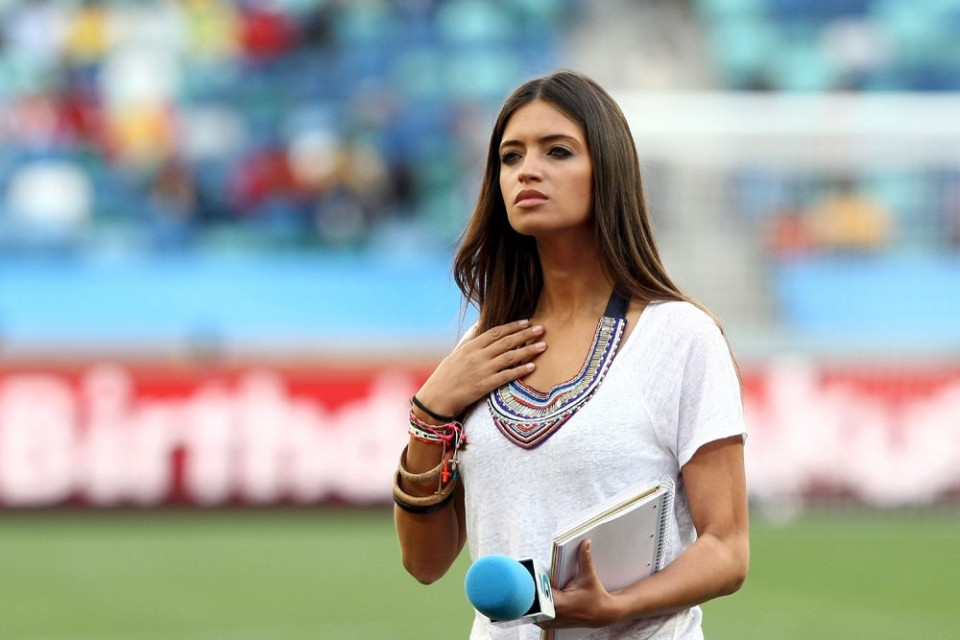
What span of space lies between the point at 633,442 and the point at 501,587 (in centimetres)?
40

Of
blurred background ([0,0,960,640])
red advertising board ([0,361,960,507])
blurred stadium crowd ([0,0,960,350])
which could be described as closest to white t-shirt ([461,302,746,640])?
blurred background ([0,0,960,640])

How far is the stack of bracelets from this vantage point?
3.01 meters

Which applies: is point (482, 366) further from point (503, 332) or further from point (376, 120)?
point (376, 120)

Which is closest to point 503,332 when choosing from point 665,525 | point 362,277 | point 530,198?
point 530,198

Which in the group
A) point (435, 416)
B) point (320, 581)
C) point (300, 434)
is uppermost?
point (435, 416)

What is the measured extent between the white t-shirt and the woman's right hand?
11cm

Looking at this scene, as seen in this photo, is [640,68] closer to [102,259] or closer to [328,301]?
[328,301]

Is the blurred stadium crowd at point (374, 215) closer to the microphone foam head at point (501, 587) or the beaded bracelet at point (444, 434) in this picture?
the beaded bracelet at point (444, 434)

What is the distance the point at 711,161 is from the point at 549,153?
460 inches

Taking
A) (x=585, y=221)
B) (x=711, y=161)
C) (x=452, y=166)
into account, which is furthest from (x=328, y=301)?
(x=585, y=221)

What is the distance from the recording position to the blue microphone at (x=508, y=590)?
2553 mm

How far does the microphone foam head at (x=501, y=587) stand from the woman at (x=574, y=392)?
114 millimetres

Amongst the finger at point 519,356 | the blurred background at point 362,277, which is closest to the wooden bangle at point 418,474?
the finger at point 519,356

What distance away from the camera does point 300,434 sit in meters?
12.3
